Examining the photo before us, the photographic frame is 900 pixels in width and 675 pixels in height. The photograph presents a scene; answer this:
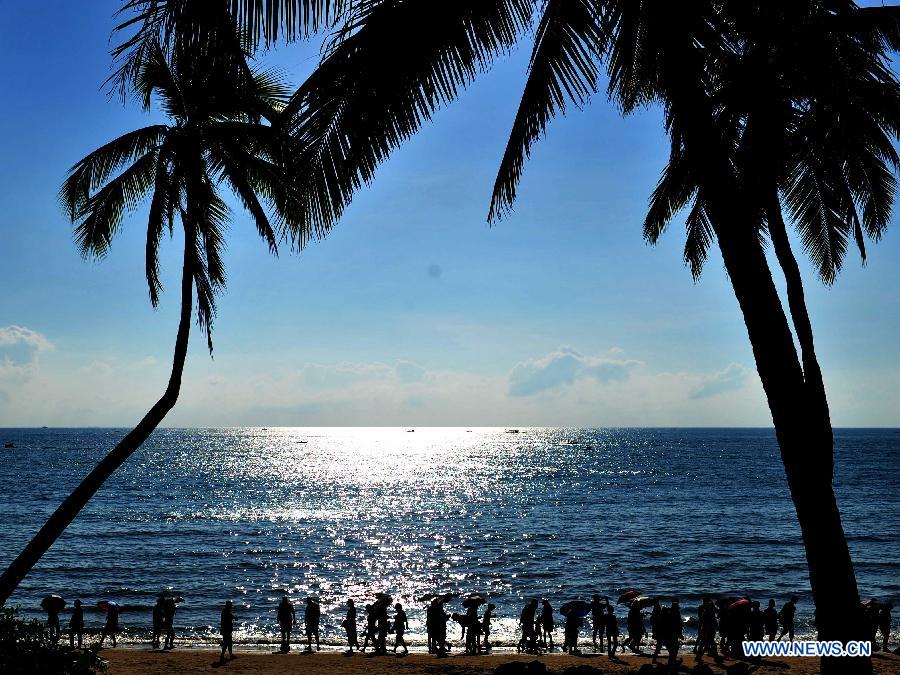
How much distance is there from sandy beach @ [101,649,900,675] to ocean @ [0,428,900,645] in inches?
175

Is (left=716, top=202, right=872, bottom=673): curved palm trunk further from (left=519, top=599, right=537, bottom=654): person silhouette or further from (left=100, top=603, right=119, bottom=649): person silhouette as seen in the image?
(left=100, top=603, right=119, bottom=649): person silhouette

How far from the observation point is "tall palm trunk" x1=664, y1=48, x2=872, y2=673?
6551 millimetres

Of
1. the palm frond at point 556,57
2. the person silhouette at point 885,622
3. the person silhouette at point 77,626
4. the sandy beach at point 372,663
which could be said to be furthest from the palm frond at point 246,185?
the person silhouette at point 885,622

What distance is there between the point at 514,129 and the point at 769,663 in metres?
19.2

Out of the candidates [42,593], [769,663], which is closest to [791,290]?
[769,663]

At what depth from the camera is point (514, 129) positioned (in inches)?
306

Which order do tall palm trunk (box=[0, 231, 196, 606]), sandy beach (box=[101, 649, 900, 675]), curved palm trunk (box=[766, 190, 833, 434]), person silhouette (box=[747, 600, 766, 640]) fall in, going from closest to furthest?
curved palm trunk (box=[766, 190, 833, 434]) → tall palm trunk (box=[0, 231, 196, 606]) → sandy beach (box=[101, 649, 900, 675]) → person silhouette (box=[747, 600, 766, 640])

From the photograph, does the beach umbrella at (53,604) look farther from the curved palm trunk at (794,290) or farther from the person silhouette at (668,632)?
the curved palm trunk at (794,290)

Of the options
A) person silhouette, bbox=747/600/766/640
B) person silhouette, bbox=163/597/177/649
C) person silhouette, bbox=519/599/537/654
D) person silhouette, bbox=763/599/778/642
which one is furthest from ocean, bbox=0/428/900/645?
person silhouette, bbox=747/600/766/640

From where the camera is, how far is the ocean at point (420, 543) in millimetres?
36219

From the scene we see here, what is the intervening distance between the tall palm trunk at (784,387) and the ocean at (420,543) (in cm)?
2293

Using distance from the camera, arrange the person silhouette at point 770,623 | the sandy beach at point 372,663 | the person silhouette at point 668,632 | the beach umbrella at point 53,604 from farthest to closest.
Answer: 1. the beach umbrella at point 53,604
2. the person silhouette at point 770,623
3. the person silhouette at point 668,632
4. the sandy beach at point 372,663

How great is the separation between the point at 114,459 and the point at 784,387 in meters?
9.74

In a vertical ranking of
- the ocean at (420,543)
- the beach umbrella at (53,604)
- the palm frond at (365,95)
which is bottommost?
the ocean at (420,543)
